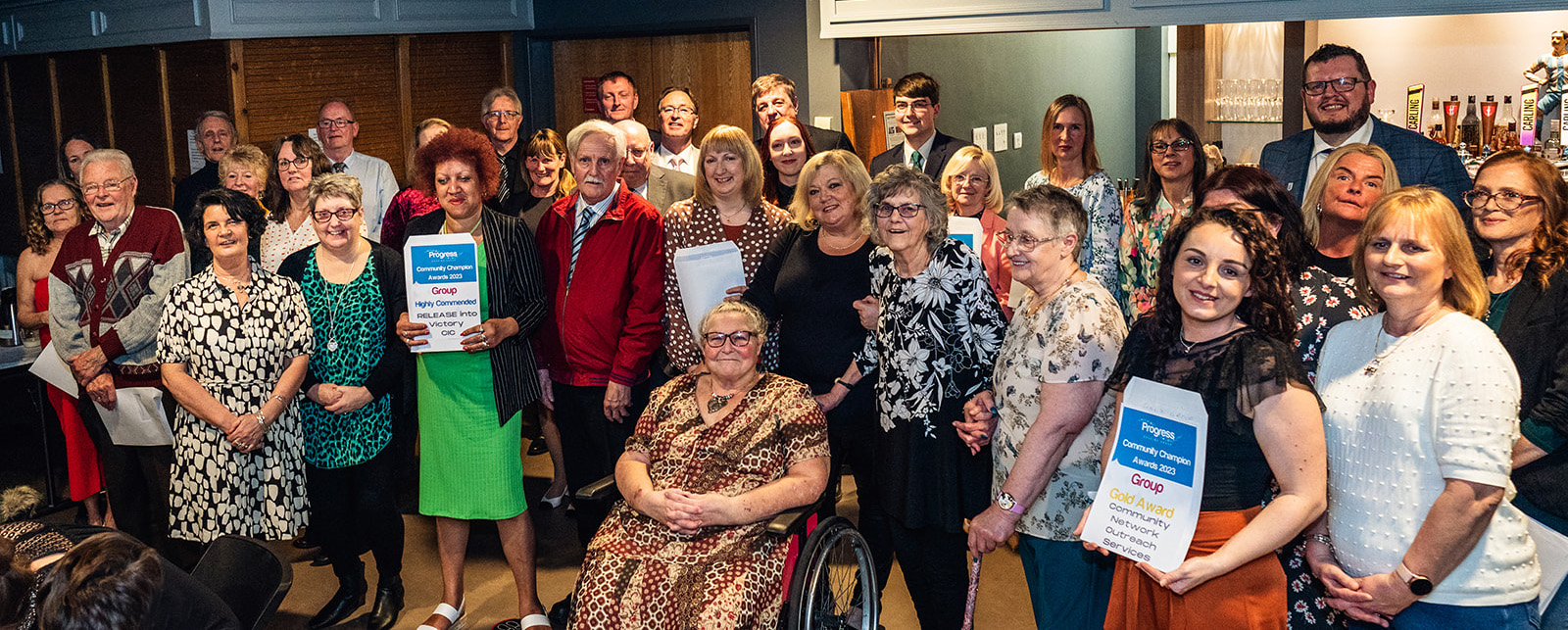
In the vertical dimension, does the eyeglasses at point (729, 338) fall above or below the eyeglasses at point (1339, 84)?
below

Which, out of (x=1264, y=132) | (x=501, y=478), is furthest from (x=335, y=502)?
(x=1264, y=132)

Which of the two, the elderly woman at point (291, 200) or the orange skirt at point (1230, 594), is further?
the elderly woman at point (291, 200)

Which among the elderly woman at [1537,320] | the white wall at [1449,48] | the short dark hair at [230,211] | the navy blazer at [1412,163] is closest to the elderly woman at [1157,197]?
the navy blazer at [1412,163]

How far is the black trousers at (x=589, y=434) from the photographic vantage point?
3.92m

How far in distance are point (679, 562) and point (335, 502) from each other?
1429mm

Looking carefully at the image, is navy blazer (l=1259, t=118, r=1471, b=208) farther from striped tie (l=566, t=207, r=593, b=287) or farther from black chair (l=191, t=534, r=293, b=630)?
black chair (l=191, t=534, r=293, b=630)

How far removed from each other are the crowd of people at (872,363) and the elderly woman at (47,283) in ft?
0.05

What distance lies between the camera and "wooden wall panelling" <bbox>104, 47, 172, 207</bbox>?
678 centimetres

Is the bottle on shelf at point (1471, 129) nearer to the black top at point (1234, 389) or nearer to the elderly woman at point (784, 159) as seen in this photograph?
the elderly woman at point (784, 159)

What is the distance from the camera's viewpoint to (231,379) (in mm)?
3668

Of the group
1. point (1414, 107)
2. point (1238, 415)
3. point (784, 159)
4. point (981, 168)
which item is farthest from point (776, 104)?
point (1414, 107)

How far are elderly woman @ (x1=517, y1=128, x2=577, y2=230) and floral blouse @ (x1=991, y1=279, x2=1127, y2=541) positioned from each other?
231 cm

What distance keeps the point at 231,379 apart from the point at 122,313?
2.79ft

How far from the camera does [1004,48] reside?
8203 mm
